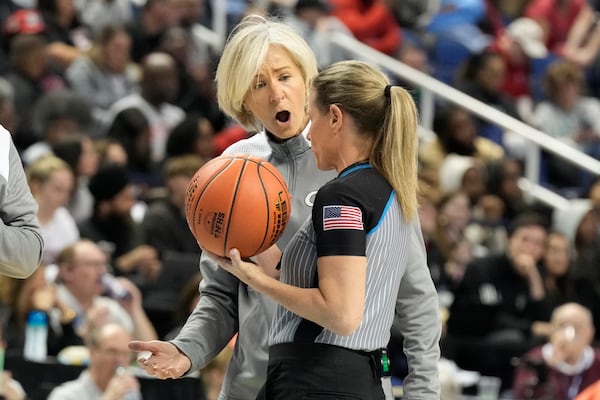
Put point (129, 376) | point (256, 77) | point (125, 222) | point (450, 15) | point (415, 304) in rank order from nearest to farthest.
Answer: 1. point (415, 304)
2. point (256, 77)
3. point (129, 376)
4. point (125, 222)
5. point (450, 15)

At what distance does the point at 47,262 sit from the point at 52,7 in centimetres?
400

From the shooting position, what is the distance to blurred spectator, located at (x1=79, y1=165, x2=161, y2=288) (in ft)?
25.6

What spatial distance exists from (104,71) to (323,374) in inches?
280

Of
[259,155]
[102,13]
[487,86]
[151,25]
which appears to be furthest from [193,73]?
[259,155]

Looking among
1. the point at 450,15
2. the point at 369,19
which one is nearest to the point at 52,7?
the point at 369,19

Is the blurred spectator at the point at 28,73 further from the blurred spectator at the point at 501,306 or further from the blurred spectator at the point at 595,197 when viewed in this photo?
the blurred spectator at the point at 595,197

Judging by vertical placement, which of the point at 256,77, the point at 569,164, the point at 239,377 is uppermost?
the point at 256,77

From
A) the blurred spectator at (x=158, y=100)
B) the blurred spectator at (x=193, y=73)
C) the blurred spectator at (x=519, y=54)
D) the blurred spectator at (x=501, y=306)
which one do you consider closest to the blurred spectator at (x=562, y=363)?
the blurred spectator at (x=501, y=306)

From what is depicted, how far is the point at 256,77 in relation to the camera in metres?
3.56

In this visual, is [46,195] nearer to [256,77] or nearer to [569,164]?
[256,77]

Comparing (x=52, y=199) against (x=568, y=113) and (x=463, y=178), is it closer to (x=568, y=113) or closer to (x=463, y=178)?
(x=463, y=178)

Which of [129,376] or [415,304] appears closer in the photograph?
[415,304]

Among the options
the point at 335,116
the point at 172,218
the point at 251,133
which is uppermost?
the point at 335,116

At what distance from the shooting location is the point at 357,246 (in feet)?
9.85
